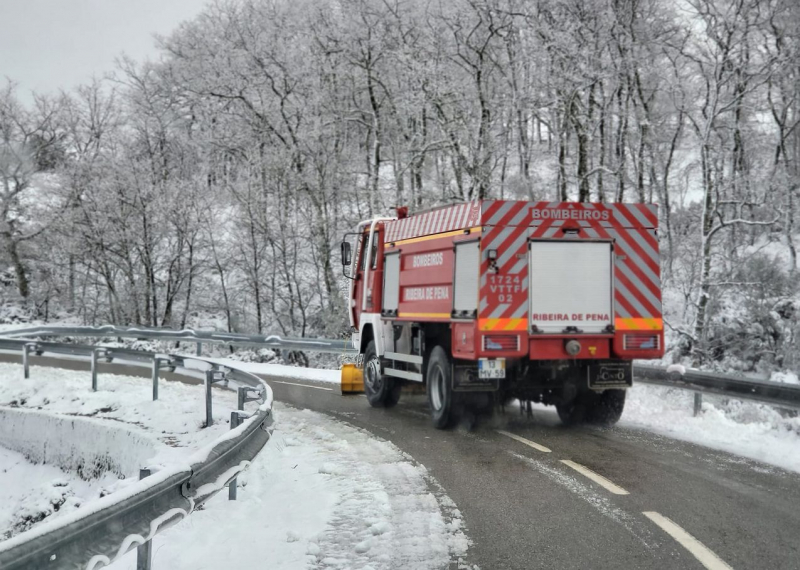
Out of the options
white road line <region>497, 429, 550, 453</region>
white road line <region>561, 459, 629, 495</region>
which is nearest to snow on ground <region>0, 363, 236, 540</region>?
white road line <region>497, 429, 550, 453</region>

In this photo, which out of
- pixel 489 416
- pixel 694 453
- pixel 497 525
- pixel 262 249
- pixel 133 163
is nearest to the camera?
pixel 497 525

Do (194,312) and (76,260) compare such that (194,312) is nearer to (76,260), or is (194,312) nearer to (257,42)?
(76,260)

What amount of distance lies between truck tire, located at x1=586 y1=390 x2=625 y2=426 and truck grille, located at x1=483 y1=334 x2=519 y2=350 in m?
1.97

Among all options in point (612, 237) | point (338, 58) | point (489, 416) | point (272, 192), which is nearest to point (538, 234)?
point (612, 237)

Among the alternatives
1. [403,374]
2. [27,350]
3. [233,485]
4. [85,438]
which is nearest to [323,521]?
[233,485]

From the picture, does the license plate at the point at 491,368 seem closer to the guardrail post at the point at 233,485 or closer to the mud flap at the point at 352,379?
the guardrail post at the point at 233,485

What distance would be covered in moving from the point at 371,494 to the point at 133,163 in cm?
3095

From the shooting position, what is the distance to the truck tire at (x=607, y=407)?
10.2 m

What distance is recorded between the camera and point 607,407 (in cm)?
1030

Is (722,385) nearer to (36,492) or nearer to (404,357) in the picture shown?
(404,357)

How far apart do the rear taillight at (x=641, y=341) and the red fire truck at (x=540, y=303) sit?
0.01 m

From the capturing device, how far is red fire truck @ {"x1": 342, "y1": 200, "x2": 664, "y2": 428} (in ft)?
30.3

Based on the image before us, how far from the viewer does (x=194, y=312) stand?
119 feet

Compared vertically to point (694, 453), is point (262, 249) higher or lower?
higher
